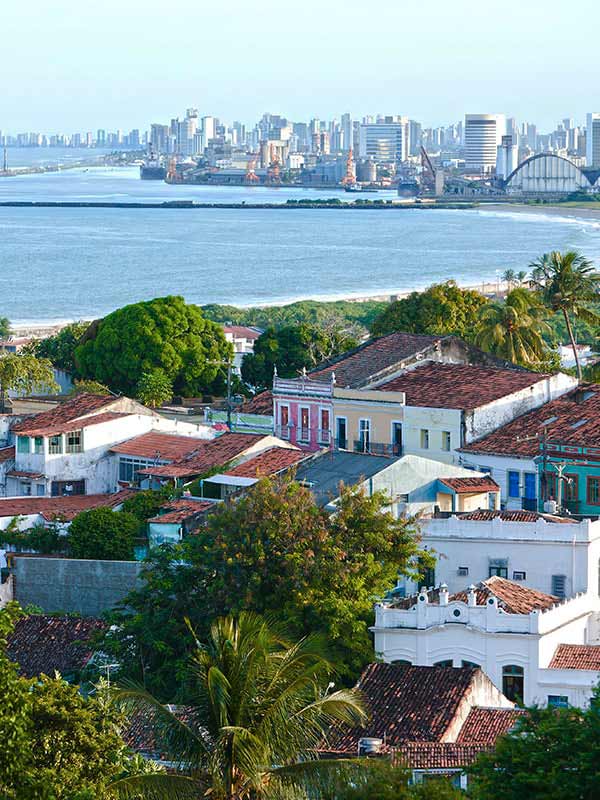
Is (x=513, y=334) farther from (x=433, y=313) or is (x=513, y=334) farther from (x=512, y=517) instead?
(x=512, y=517)

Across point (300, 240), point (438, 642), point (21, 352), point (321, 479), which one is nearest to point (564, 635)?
point (438, 642)

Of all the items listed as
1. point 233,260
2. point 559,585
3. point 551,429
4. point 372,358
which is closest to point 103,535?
point 551,429

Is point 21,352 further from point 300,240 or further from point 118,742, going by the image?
point 300,240

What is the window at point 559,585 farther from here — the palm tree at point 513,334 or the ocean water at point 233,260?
the ocean water at point 233,260

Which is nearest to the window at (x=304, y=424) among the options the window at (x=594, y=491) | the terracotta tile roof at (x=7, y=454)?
the terracotta tile roof at (x=7, y=454)

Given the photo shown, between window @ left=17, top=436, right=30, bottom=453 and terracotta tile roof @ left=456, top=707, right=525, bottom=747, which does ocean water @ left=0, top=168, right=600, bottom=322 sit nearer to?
window @ left=17, top=436, right=30, bottom=453

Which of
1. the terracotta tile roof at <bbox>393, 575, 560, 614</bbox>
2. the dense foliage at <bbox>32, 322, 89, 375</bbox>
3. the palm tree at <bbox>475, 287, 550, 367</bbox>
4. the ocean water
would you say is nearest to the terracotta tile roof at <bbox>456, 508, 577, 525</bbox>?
the terracotta tile roof at <bbox>393, 575, 560, 614</bbox>
